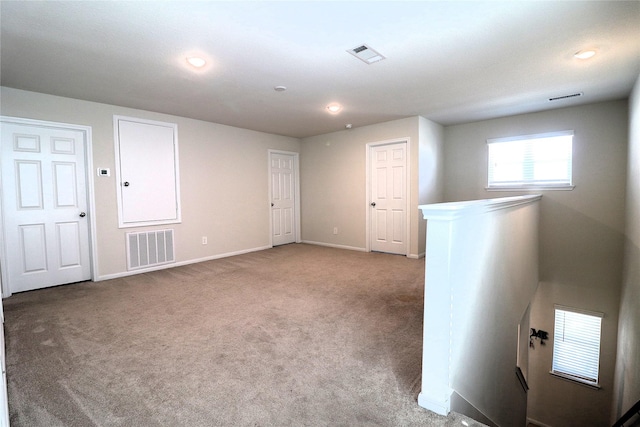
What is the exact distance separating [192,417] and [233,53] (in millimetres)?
2757

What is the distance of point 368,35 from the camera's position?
7.97 feet

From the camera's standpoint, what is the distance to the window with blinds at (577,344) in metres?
4.66

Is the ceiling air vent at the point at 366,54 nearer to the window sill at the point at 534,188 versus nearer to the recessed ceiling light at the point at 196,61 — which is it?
the recessed ceiling light at the point at 196,61

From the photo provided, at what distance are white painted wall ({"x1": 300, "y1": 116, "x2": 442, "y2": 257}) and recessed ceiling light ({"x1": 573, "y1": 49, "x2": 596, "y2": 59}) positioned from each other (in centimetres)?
234

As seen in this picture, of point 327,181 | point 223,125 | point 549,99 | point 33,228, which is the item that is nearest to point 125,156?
point 33,228

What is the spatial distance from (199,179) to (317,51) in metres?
3.29

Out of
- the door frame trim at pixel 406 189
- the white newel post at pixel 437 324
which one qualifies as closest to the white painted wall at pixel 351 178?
the door frame trim at pixel 406 189

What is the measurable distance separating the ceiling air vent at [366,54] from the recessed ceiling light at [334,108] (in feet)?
4.49

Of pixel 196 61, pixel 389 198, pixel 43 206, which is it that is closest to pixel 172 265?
pixel 43 206

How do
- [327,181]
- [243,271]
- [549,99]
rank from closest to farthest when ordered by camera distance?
[549,99]
[243,271]
[327,181]

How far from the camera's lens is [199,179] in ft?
16.8

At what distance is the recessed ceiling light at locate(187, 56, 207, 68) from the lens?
2770 mm

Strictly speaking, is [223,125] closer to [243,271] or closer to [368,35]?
[243,271]

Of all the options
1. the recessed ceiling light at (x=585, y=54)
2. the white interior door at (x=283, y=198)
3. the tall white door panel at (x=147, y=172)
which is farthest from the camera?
the white interior door at (x=283, y=198)
